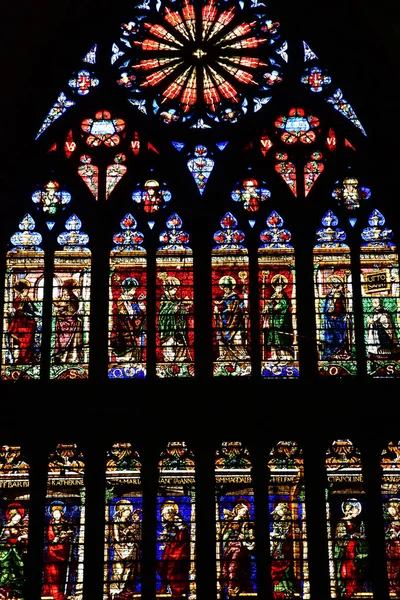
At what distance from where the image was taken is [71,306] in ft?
57.1

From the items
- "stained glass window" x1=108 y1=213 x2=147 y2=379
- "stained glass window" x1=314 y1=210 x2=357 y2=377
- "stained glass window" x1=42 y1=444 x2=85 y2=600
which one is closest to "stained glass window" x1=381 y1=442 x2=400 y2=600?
"stained glass window" x1=314 y1=210 x2=357 y2=377

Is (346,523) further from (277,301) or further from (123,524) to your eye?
(277,301)

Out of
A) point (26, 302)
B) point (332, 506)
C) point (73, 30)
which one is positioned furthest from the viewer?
point (73, 30)

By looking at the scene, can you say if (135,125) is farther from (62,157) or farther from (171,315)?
(171,315)

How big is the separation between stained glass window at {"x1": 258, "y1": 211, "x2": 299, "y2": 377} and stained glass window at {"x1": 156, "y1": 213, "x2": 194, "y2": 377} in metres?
0.83

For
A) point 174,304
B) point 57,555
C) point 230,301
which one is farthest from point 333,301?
point 57,555

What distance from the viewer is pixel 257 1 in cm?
1912

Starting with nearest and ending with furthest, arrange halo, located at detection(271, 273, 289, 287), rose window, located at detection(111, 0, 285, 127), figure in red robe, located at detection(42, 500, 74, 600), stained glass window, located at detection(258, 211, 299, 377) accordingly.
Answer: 1. figure in red robe, located at detection(42, 500, 74, 600)
2. stained glass window, located at detection(258, 211, 299, 377)
3. halo, located at detection(271, 273, 289, 287)
4. rose window, located at detection(111, 0, 285, 127)

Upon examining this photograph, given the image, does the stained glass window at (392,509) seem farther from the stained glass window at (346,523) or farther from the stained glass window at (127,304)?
the stained glass window at (127,304)

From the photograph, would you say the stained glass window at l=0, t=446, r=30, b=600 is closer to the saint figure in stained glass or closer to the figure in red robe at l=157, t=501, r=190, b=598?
the figure in red robe at l=157, t=501, r=190, b=598

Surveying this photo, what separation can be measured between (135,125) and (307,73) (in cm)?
223

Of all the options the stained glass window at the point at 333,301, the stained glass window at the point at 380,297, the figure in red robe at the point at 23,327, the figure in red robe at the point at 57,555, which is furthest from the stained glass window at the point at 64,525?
the stained glass window at the point at 380,297

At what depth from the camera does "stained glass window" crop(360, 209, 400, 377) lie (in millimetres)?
17078

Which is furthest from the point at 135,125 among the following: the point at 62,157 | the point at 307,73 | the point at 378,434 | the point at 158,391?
the point at 378,434
